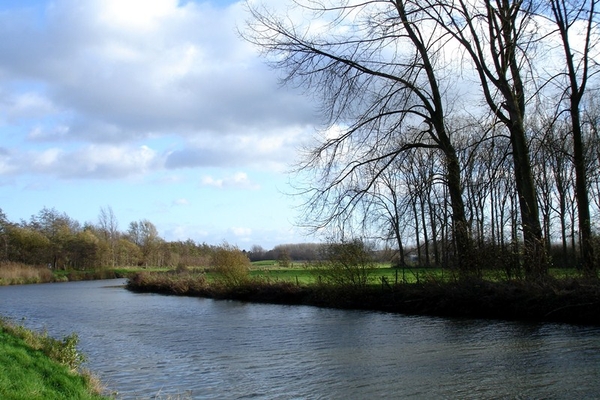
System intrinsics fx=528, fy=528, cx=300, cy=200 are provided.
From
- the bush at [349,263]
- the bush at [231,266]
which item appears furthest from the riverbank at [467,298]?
the bush at [231,266]

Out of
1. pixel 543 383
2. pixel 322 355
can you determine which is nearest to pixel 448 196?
pixel 322 355

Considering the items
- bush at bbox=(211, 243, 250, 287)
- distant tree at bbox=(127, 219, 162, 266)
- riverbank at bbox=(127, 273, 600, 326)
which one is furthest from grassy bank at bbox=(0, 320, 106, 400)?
distant tree at bbox=(127, 219, 162, 266)

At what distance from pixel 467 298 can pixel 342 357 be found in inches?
328

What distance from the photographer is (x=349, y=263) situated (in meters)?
24.9

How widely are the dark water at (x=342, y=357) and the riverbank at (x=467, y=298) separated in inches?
41.5

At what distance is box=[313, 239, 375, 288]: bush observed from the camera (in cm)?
2467

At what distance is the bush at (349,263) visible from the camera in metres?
24.7

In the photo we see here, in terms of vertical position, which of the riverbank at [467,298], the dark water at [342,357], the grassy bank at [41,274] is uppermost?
the grassy bank at [41,274]

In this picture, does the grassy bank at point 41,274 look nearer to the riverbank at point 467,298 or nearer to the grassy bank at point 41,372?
the riverbank at point 467,298

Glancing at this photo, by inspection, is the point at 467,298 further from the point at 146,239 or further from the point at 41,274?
the point at 146,239

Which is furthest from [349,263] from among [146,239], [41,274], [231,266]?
[146,239]

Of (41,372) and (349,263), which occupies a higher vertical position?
(349,263)

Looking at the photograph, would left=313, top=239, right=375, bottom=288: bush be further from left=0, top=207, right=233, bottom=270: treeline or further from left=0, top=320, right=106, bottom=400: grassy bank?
left=0, top=207, right=233, bottom=270: treeline

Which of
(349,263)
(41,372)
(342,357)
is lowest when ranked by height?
(342,357)
